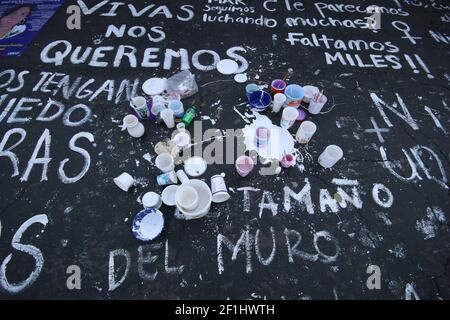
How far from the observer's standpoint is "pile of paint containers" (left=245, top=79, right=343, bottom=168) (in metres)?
2.68

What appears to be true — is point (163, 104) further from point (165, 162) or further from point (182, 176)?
point (182, 176)

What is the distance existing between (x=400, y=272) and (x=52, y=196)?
3186mm

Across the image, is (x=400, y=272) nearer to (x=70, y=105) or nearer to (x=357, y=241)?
(x=357, y=241)

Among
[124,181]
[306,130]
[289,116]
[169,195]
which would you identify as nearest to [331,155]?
[306,130]

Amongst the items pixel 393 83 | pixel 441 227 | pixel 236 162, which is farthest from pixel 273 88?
pixel 441 227

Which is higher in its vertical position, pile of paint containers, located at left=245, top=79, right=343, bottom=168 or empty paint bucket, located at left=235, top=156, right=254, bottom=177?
pile of paint containers, located at left=245, top=79, right=343, bottom=168

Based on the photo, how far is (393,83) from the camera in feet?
11.4

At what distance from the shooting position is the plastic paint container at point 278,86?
3.12 m

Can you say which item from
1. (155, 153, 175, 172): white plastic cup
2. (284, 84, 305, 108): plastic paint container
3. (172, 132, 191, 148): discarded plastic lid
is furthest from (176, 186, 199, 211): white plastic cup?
(284, 84, 305, 108): plastic paint container

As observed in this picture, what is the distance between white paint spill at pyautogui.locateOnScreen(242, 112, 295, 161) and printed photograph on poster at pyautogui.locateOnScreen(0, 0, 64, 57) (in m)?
3.27

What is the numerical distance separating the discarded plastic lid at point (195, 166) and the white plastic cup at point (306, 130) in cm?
105

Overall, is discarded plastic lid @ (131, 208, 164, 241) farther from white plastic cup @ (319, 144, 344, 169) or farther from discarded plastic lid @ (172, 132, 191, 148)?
white plastic cup @ (319, 144, 344, 169)
